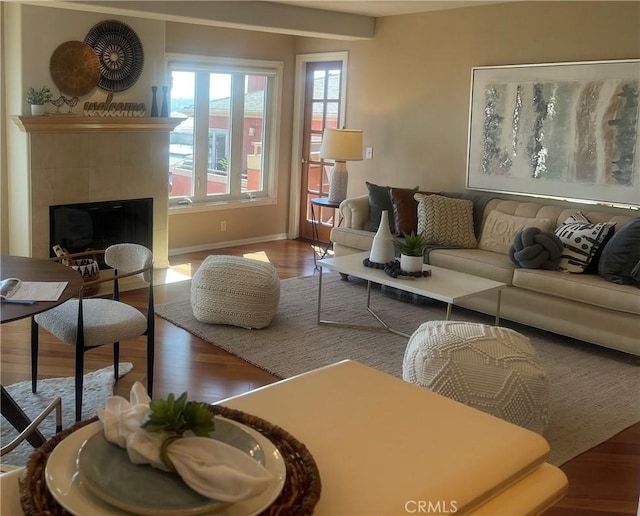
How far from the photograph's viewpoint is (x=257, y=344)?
13.8ft

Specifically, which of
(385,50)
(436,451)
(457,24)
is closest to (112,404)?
(436,451)

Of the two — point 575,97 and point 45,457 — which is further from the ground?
point 575,97

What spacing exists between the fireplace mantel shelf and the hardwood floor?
1335 millimetres

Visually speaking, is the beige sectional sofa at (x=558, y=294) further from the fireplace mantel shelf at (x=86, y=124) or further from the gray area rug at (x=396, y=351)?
the fireplace mantel shelf at (x=86, y=124)

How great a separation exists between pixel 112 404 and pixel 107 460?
8cm

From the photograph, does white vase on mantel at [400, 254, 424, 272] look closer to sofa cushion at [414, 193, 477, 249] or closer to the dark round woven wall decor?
sofa cushion at [414, 193, 477, 249]

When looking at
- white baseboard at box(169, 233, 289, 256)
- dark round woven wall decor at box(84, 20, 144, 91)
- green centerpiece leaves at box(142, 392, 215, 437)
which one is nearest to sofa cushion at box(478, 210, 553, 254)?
white baseboard at box(169, 233, 289, 256)

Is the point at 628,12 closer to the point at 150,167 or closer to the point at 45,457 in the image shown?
the point at 150,167

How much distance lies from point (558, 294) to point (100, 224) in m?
3.62

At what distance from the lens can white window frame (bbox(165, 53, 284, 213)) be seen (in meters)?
6.54

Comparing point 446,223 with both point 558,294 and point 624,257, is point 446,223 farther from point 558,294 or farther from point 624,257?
point 624,257

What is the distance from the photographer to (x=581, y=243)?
450cm

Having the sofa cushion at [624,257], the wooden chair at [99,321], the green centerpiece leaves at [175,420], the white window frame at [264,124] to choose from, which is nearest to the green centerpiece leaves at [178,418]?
the green centerpiece leaves at [175,420]

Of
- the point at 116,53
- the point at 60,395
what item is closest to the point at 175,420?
the point at 60,395
